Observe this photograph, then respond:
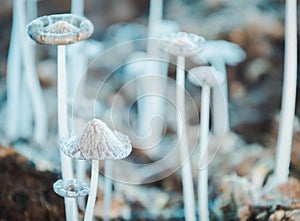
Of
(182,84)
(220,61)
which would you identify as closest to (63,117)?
(182,84)

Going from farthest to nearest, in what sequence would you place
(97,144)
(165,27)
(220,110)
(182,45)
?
(165,27) < (220,110) < (182,45) < (97,144)

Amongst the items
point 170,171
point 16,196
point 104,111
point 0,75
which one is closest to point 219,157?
point 170,171

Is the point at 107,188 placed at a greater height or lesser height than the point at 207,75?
lesser

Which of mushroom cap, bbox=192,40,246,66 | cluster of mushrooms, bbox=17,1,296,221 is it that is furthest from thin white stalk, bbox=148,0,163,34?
mushroom cap, bbox=192,40,246,66

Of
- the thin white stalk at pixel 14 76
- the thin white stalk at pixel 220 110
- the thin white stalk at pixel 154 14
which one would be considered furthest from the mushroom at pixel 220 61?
the thin white stalk at pixel 14 76

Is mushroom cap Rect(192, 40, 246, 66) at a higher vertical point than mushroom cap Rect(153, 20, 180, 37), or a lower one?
lower

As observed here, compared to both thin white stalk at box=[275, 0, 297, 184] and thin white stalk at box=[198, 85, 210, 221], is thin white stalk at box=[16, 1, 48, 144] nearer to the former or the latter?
thin white stalk at box=[198, 85, 210, 221]

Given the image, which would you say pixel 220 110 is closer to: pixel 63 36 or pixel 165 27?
pixel 165 27

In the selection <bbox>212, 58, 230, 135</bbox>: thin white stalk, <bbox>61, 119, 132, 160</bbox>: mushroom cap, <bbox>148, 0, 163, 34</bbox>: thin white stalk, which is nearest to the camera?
<bbox>61, 119, 132, 160</bbox>: mushroom cap

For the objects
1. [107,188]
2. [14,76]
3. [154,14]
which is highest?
[154,14]
